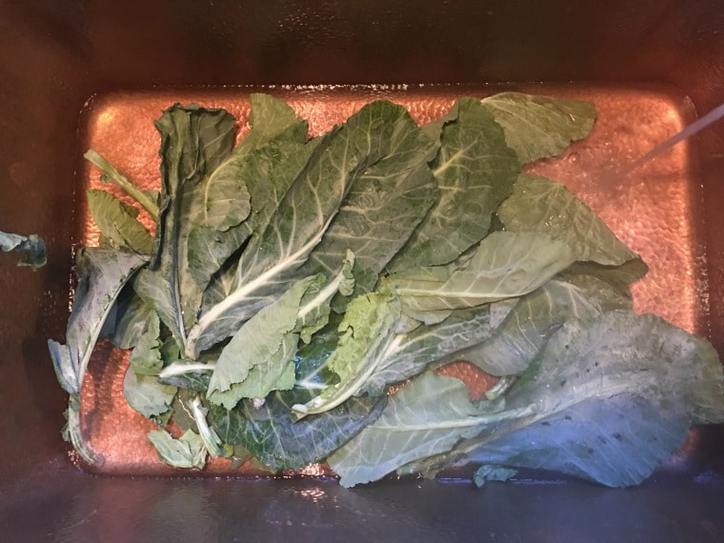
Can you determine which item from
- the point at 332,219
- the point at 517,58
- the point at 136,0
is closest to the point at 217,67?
the point at 136,0

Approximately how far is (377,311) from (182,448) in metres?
0.39

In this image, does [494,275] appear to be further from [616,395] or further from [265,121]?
[265,121]

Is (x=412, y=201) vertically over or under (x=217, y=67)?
under

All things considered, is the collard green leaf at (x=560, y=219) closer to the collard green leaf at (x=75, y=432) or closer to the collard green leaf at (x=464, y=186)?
the collard green leaf at (x=464, y=186)

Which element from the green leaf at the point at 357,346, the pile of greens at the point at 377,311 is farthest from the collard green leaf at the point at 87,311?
the green leaf at the point at 357,346

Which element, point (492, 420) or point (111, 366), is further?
point (111, 366)

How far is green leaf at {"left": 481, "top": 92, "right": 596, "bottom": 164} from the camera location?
1085 millimetres

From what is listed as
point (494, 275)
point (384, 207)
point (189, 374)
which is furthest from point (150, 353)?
point (494, 275)

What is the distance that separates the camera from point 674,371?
3.32ft

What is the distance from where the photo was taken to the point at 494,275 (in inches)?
38.2

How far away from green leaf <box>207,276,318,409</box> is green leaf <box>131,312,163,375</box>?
11 centimetres

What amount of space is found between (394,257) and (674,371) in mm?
443

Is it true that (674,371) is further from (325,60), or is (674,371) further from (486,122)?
(325,60)

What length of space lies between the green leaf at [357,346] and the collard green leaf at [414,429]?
0.09m
